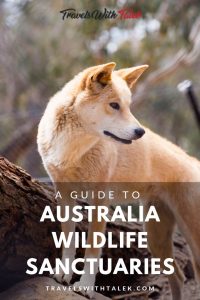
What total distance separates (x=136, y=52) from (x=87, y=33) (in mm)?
1630

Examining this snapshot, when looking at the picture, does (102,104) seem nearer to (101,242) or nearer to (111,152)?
(111,152)

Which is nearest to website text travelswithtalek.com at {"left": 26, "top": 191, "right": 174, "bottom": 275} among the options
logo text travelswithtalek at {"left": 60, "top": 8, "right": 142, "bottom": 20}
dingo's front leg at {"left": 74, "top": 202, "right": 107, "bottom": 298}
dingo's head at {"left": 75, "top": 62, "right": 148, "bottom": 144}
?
dingo's front leg at {"left": 74, "top": 202, "right": 107, "bottom": 298}

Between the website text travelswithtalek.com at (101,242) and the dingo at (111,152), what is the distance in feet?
0.15

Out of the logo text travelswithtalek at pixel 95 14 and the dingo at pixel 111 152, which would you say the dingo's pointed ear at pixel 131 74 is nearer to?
the dingo at pixel 111 152

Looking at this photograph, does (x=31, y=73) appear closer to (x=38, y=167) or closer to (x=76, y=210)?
(x=38, y=167)

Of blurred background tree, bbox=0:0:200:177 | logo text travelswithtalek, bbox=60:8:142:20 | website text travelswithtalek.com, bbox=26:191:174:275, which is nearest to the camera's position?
website text travelswithtalek.com, bbox=26:191:174:275

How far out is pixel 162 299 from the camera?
4.28 metres

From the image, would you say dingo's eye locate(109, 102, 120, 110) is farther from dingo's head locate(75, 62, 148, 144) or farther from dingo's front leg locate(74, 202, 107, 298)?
dingo's front leg locate(74, 202, 107, 298)

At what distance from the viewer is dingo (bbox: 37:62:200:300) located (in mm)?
3537

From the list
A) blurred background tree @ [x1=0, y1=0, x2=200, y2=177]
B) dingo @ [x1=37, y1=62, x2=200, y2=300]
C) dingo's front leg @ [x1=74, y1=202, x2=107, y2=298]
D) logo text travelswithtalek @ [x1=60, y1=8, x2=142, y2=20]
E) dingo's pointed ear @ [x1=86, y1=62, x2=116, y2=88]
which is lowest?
dingo's front leg @ [x1=74, y1=202, x2=107, y2=298]

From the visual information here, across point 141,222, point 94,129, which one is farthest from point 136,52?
point 94,129

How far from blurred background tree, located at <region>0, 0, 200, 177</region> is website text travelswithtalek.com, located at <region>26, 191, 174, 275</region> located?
2386mm

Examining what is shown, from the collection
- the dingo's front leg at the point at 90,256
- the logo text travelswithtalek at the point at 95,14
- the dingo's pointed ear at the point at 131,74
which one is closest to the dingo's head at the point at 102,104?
the dingo's pointed ear at the point at 131,74

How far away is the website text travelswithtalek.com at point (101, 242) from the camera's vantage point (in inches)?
147
